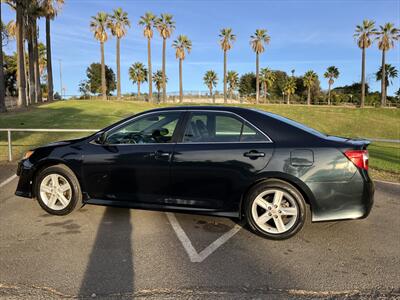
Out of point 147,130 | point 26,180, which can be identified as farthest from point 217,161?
point 26,180

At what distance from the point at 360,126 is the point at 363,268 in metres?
34.2

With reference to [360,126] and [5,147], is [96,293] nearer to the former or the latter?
[5,147]

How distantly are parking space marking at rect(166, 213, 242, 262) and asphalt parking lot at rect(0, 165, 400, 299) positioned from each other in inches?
0.4

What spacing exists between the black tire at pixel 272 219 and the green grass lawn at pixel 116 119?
20.6 ft

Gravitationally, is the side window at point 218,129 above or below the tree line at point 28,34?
below

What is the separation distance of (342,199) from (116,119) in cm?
2282

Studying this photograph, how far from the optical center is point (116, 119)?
25781mm

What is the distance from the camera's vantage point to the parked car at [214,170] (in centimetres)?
434

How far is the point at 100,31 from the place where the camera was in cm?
5025

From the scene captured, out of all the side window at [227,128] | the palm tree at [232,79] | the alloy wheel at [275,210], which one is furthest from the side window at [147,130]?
the palm tree at [232,79]

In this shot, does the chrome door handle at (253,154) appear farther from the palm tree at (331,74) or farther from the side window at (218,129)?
the palm tree at (331,74)

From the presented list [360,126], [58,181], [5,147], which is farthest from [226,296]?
[360,126]

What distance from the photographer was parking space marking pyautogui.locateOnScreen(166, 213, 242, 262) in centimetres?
404

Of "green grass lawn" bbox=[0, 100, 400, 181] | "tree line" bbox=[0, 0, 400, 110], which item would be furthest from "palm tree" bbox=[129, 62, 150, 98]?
"green grass lawn" bbox=[0, 100, 400, 181]
